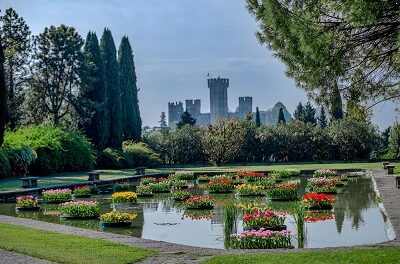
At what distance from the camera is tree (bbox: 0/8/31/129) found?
42.5 meters

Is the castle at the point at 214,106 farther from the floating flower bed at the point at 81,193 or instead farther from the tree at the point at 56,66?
the floating flower bed at the point at 81,193

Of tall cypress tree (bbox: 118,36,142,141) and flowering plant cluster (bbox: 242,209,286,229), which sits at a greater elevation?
tall cypress tree (bbox: 118,36,142,141)

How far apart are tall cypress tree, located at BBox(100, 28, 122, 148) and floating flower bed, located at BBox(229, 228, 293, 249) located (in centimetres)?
3816

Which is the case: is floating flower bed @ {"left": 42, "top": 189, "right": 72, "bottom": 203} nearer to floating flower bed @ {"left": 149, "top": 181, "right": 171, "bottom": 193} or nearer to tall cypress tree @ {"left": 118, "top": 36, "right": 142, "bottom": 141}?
floating flower bed @ {"left": 149, "top": 181, "right": 171, "bottom": 193}

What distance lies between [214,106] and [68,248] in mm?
147360

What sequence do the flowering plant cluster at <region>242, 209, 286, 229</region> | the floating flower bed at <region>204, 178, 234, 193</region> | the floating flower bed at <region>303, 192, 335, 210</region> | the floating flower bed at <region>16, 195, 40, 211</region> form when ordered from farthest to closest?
the floating flower bed at <region>204, 178, 234, 193</region>
the floating flower bed at <region>16, 195, 40, 211</region>
the floating flower bed at <region>303, 192, 335, 210</region>
the flowering plant cluster at <region>242, 209, 286, 229</region>

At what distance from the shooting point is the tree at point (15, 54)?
1673 inches

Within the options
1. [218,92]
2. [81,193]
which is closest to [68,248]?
[81,193]

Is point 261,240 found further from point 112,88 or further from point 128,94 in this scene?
point 128,94

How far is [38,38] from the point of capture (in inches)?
1804

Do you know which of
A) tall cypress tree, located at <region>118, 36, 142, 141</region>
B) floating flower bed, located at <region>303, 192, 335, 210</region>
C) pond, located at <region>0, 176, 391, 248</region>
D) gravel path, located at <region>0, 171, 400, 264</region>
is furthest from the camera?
tall cypress tree, located at <region>118, 36, 142, 141</region>

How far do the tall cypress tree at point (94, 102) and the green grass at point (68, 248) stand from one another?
34686 millimetres

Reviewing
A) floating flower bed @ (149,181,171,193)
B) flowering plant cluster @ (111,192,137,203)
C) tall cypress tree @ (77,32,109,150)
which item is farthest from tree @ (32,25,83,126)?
flowering plant cluster @ (111,192,137,203)

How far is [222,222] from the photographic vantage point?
50.1 feet
